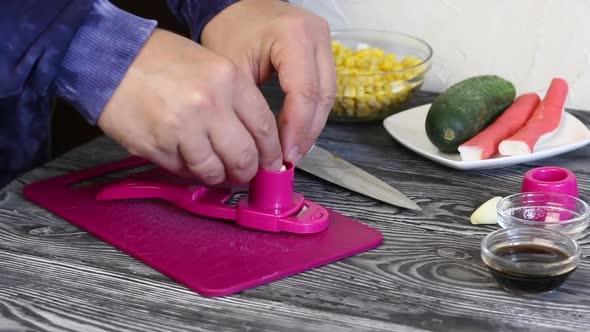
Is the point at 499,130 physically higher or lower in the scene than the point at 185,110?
lower

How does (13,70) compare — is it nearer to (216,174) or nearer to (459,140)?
(216,174)

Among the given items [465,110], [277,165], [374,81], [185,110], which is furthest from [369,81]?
[185,110]

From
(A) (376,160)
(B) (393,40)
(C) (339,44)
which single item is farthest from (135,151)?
(B) (393,40)

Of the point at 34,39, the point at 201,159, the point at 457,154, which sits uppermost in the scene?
the point at 34,39

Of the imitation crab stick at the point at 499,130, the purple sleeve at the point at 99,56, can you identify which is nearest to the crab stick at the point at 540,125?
the imitation crab stick at the point at 499,130

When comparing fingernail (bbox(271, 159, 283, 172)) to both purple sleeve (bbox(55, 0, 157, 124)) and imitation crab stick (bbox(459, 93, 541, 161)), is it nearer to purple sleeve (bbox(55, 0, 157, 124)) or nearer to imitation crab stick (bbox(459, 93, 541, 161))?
purple sleeve (bbox(55, 0, 157, 124))

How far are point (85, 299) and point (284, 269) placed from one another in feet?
0.66

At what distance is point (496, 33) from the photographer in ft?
Answer: 4.93

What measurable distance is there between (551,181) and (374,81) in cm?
37

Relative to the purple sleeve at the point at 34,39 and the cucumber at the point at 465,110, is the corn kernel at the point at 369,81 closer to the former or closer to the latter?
the cucumber at the point at 465,110

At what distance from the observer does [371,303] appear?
876mm

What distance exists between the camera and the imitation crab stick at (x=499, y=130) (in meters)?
1.22

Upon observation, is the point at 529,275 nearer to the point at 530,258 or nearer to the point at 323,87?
the point at 530,258

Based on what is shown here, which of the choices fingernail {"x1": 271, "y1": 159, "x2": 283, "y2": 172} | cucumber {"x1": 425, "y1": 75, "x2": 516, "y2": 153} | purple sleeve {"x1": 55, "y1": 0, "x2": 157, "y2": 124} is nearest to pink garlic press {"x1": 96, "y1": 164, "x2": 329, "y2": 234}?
fingernail {"x1": 271, "y1": 159, "x2": 283, "y2": 172}
